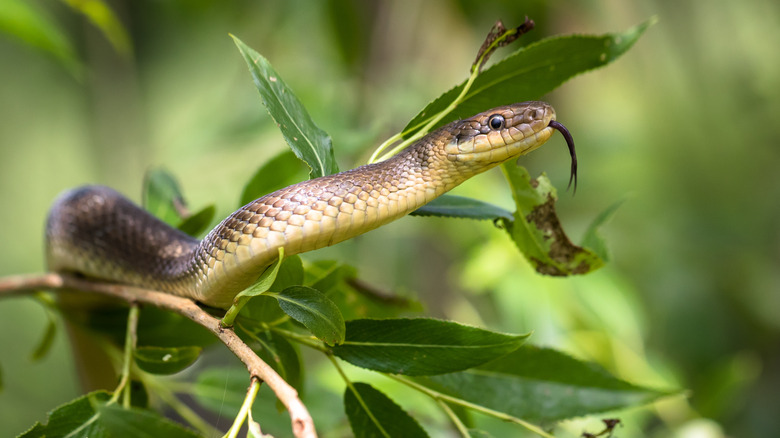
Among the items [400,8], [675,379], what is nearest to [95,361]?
[675,379]

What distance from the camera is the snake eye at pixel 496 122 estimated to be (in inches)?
41.4

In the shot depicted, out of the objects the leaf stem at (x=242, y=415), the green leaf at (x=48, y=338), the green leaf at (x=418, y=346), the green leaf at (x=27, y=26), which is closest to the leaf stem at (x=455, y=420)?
the green leaf at (x=418, y=346)

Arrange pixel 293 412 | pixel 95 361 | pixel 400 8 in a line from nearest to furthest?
pixel 293 412 → pixel 95 361 → pixel 400 8

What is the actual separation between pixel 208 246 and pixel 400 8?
2.94 meters

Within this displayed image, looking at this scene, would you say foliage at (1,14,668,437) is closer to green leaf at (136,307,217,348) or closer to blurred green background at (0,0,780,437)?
green leaf at (136,307,217,348)

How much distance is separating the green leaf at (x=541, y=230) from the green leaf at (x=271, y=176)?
0.48 m

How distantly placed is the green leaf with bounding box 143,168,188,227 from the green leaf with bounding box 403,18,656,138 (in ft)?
2.24

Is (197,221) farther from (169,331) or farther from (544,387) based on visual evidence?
(544,387)

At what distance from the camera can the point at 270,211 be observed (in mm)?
915

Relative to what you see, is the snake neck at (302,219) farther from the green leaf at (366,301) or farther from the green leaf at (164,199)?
the green leaf at (164,199)

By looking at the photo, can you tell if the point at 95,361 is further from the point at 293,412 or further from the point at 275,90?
the point at 293,412

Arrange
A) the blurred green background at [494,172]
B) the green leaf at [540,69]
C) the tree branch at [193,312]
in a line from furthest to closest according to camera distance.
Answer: the blurred green background at [494,172] → the green leaf at [540,69] → the tree branch at [193,312]

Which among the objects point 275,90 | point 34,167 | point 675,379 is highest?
point 34,167

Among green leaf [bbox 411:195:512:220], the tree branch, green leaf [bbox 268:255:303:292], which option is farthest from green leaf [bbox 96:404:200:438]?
green leaf [bbox 411:195:512:220]
